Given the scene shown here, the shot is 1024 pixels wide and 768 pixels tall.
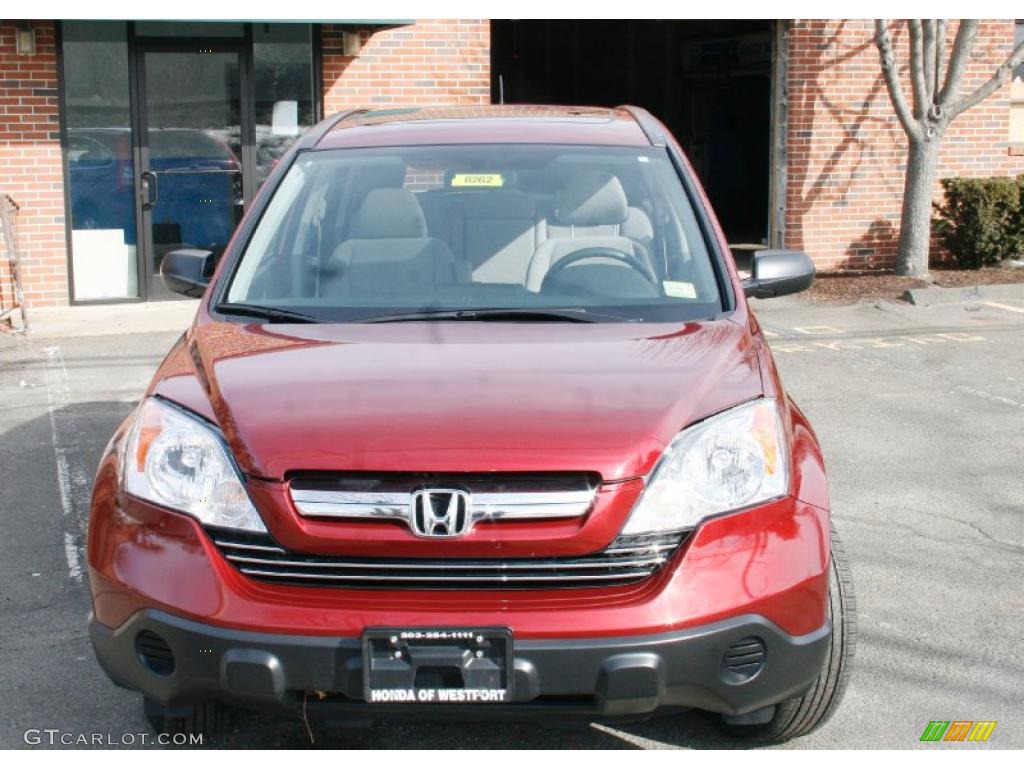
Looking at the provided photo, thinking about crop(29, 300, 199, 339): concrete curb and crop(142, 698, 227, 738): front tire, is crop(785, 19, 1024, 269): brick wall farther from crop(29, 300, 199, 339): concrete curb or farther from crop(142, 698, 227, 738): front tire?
crop(142, 698, 227, 738): front tire

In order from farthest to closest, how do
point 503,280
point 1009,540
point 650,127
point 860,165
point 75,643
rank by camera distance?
point 860,165, point 1009,540, point 650,127, point 75,643, point 503,280

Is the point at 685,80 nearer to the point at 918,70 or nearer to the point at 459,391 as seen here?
the point at 918,70

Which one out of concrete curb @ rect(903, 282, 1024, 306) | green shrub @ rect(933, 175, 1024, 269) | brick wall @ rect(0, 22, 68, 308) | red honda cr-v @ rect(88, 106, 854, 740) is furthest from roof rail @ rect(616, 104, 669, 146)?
green shrub @ rect(933, 175, 1024, 269)

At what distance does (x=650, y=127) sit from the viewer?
5.05m

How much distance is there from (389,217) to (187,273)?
0.80 m

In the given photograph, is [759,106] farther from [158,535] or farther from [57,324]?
[158,535]

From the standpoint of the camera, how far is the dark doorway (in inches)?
902

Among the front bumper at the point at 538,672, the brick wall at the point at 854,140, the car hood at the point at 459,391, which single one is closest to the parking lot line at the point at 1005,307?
the brick wall at the point at 854,140

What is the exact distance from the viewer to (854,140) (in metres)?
14.7

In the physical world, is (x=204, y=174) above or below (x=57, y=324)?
above

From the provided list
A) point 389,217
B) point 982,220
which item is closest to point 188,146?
point 982,220

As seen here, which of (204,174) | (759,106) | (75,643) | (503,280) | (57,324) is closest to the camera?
(503,280)
